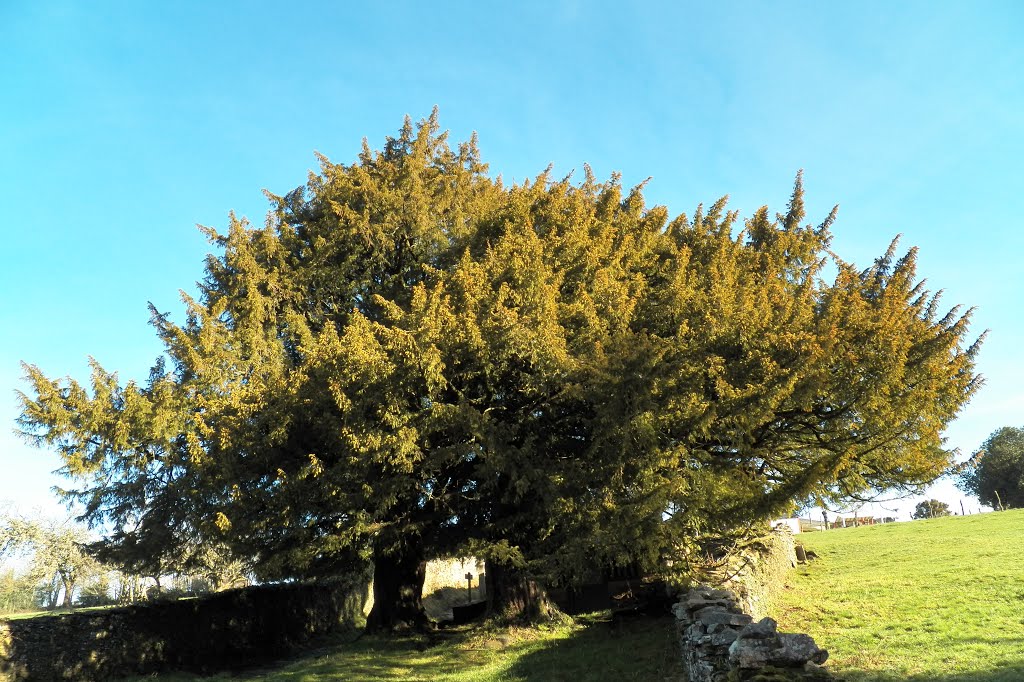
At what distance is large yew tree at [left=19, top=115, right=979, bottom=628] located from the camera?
40.1 feet

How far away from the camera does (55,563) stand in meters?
49.8

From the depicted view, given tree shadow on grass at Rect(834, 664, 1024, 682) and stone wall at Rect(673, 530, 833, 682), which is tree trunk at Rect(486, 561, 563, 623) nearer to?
stone wall at Rect(673, 530, 833, 682)

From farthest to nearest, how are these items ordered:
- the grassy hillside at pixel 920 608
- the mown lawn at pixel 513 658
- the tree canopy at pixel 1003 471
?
the tree canopy at pixel 1003 471 → the mown lawn at pixel 513 658 → the grassy hillside at pixel 920 608

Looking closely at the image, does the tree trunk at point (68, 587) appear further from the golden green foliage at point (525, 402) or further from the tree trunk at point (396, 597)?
the tree trunk at point (396, 597)

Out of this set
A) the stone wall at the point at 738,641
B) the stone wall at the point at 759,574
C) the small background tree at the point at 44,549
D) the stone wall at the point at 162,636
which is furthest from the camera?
the small background tree at the point at 44,549

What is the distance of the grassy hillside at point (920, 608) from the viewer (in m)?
8.80

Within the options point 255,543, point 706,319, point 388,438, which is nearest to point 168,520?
point 255,543

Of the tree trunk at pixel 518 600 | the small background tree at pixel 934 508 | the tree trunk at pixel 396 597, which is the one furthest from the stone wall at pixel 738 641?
the small background tree at pixel 934 508

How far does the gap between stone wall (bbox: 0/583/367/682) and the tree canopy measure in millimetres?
66278

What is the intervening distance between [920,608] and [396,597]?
14.5 m

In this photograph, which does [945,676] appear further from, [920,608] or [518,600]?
[518,600]

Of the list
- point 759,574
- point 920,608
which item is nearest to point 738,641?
point 920,608

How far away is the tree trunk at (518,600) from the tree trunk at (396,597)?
3024 millimetres

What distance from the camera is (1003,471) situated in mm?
63812
